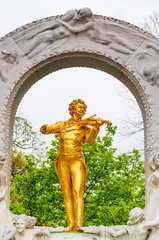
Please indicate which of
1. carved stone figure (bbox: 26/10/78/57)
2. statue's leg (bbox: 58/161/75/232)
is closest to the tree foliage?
statue's leg (bbox: 58/161/75/232)

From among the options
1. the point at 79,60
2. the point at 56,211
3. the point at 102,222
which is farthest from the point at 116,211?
the point at 79,60

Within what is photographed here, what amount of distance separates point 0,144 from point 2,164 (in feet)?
1.52

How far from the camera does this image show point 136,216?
7012 mm

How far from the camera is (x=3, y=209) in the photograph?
24.9 feet

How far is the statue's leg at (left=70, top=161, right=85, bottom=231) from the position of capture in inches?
317

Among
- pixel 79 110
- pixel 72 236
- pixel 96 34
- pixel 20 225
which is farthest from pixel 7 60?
pixel 72 236

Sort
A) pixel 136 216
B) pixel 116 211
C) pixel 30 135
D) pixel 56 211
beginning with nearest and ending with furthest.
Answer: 1. pixel 136 216
2. pixel 116 211
3. pixel 56 211
4. pixel 30 135

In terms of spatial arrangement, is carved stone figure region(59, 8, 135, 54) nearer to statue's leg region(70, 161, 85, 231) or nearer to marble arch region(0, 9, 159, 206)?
marble arch region(0, 9, 159, 206)

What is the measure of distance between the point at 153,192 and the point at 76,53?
2996 mm

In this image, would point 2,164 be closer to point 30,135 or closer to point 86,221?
point 86,221

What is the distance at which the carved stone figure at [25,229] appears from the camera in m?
7.00

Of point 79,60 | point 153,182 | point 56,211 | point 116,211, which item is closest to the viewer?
point 153,182

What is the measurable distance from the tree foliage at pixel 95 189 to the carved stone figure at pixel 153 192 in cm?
716

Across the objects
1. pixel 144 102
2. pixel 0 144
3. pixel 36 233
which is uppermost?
pixel 144 102
